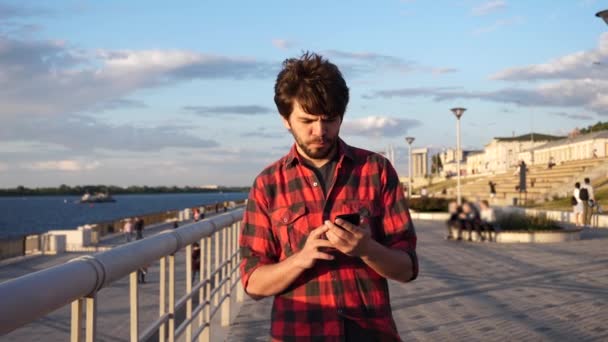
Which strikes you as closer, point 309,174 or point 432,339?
point 309,174

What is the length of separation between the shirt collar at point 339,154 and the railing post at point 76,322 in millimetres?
853

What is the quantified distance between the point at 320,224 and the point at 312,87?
1.56 feet

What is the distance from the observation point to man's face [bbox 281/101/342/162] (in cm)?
231

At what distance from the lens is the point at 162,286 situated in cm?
370

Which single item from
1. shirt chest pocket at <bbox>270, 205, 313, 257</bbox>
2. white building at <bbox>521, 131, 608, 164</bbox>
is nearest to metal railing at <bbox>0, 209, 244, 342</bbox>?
shirt chest pocket at <bbox>270, 205, 313, 257</bbox>

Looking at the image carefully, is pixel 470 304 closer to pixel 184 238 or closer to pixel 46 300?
pixel 184 238

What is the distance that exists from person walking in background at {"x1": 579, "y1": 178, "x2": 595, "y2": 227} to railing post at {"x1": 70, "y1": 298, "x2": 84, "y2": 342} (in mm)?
24416

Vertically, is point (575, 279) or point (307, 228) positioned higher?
point (307, 228)

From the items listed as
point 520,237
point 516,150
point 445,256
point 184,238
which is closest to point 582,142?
point 516,150

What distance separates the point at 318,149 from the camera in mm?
2398

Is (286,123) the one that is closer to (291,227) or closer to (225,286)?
(291,227)

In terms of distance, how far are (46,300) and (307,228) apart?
0.95 m

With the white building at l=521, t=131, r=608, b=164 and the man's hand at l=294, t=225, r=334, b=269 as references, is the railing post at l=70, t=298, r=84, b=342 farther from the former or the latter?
the white building at l=521, t=131, r=608, b=164

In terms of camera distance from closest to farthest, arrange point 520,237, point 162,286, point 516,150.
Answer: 1. point 162,286
2. point 520,237
3. point 516,150
